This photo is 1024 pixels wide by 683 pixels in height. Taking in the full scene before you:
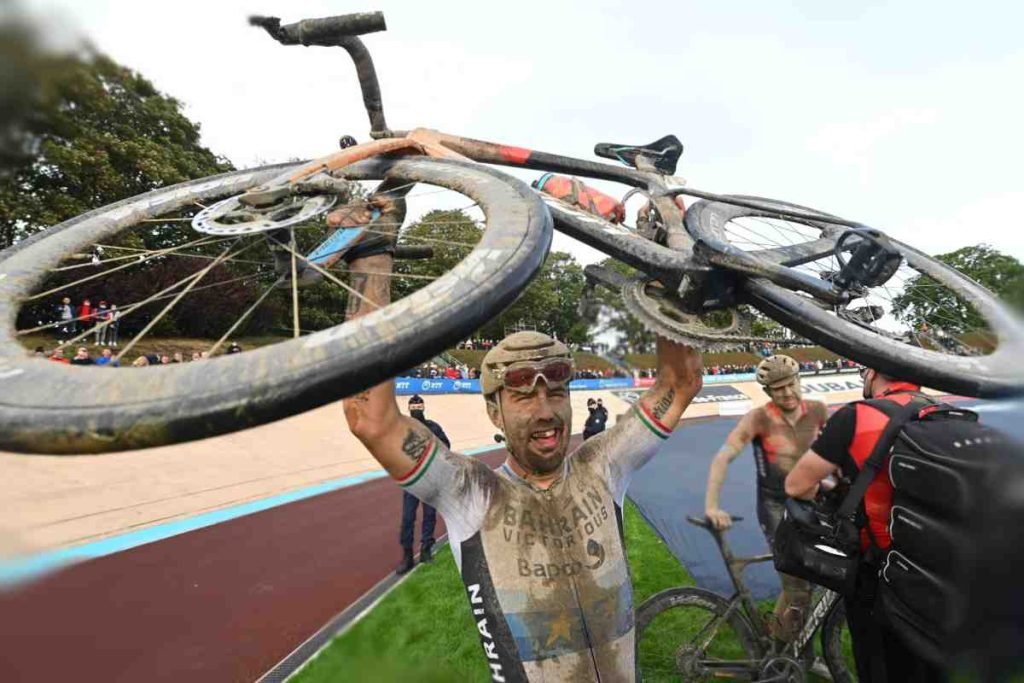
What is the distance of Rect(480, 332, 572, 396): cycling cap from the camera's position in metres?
1.99

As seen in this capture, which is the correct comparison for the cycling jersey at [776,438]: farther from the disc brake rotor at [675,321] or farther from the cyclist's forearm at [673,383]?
the disc brake rotor at [675,321]

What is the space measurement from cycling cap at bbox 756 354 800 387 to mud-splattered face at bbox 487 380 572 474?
→ 9.39 feet

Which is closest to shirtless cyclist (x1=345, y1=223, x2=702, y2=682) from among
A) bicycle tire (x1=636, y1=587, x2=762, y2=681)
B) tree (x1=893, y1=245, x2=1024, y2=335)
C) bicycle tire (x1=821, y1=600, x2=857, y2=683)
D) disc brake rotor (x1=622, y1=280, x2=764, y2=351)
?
disc brake rotor (x1=622, y1=280, x2=764, y2=351)

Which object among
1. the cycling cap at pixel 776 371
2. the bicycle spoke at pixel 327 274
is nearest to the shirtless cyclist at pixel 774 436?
the cycling cap at pixel 776 371

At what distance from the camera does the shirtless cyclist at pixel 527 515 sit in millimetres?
1811

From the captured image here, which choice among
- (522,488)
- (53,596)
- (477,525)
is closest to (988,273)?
(522,488)

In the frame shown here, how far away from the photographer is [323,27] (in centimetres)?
213

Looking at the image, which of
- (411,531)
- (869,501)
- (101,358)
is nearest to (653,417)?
(869,501)

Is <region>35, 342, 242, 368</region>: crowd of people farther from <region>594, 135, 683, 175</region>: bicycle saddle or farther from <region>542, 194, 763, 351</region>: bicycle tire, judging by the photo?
<region>594, 135, 683, 175</region>: bicycle saddle

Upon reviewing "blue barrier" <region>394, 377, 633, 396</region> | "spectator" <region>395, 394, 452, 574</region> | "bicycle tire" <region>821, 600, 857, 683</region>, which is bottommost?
"blue barrier" <region>394, 377, 633, 396</region>

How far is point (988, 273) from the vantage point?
119 inches

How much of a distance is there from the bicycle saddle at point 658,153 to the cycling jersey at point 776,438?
2.26 meters

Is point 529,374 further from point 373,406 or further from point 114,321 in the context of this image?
point 114,321

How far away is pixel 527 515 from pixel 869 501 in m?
1.63
